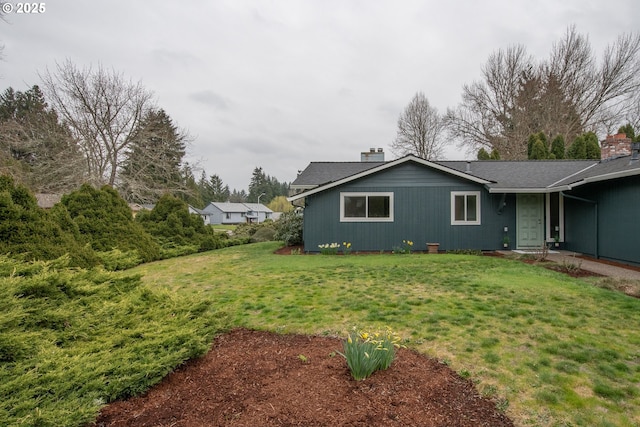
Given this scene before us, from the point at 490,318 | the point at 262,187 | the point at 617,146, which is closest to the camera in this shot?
the point at 490,318

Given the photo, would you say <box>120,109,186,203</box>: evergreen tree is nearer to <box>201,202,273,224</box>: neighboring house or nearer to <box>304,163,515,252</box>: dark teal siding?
<box>304,163,515,252</box>: dark teal siding

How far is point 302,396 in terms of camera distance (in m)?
2.44

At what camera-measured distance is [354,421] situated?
85.0 inches

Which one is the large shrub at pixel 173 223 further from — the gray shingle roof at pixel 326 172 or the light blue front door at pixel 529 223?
the light blue front door at pixel 529 223

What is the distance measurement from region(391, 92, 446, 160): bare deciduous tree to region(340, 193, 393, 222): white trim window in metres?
16.4

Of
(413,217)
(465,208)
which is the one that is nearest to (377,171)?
(413,217)

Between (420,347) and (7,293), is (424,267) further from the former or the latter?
(7,293)

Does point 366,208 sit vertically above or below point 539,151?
below

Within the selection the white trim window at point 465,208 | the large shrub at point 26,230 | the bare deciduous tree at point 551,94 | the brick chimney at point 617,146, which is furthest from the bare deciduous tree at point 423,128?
the large shrub at point 26,230

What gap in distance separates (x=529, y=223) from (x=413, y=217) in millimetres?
4221

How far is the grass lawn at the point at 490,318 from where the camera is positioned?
2.63m

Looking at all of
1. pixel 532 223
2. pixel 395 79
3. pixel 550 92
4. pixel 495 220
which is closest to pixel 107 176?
pixel 395 79

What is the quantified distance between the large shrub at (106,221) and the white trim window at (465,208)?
11.0m

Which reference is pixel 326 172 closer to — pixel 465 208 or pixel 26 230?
pixel 465 208
